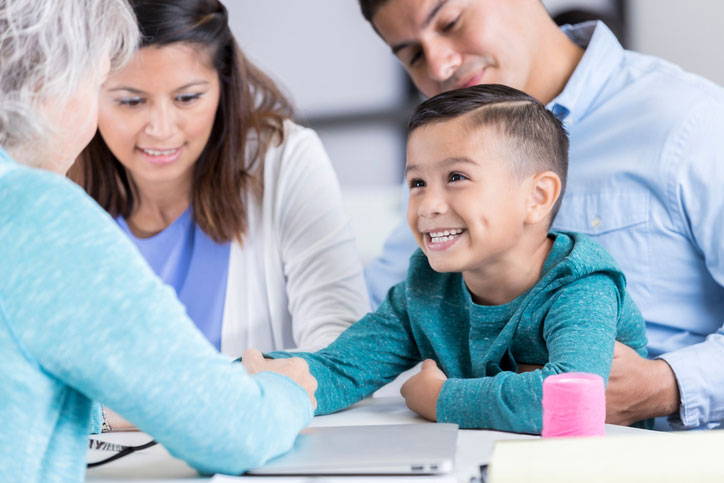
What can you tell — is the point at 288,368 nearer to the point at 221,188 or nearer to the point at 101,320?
the point at 101,320

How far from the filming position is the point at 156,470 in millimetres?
867

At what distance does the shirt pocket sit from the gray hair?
0.96 m

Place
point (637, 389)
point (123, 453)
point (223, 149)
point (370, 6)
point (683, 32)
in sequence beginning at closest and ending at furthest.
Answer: point (123, 453) < point (637, 389) < point (370, 6) < point (223, 149) < point (683, 32)

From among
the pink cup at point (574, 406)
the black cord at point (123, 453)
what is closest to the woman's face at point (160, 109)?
the black cord at point (123, 453)

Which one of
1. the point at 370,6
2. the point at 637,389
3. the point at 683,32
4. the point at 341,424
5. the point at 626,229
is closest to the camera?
the point at 341,424

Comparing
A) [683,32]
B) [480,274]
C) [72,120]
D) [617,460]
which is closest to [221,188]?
[480,274]

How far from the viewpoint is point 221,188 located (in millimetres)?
1882

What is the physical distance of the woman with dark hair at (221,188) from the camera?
1.74 meters

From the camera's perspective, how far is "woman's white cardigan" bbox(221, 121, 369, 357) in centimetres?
180

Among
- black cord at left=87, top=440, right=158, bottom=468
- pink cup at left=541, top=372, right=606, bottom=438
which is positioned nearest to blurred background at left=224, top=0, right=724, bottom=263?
black cord at left=87, top=440, right=158, bottom=468

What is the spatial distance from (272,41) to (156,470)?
4.56m

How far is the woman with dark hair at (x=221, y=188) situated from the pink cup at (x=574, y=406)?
0.86 meters

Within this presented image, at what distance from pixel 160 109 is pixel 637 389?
107 centimetres

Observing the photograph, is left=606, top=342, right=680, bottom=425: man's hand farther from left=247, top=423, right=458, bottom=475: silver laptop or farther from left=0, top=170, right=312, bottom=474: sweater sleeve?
left=0, top=170, right=312, bottom=474: sweater sleeve
